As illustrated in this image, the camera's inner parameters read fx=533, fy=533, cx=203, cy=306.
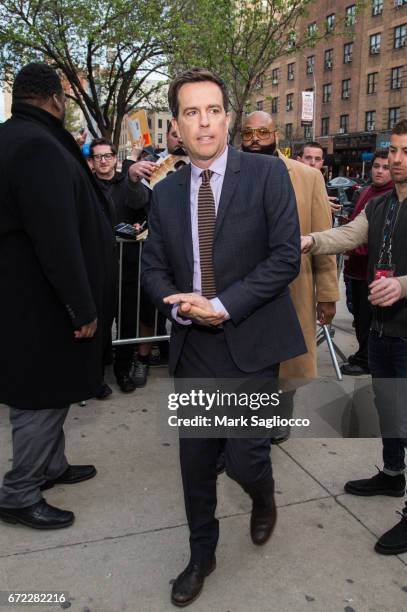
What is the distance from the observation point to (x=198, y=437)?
7.38ft

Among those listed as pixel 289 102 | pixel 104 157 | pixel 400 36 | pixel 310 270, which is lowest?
pixel 310 270

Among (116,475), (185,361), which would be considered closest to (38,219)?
(185,361)

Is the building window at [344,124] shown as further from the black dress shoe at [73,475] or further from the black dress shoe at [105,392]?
the black dress shoe at [73,475]

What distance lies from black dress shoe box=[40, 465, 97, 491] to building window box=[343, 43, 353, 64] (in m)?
42.7

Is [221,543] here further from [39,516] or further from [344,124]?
[344,124]

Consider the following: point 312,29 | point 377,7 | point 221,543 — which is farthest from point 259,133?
point 377,7

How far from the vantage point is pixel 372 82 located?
125ft

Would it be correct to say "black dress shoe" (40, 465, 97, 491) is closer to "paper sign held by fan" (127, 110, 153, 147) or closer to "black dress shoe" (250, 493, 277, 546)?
"black dress shoe" (250, 493, 277, 546)

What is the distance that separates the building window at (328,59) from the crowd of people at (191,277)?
4314cm

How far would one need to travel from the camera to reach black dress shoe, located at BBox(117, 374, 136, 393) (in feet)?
15.2

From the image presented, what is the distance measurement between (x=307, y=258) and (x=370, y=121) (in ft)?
129

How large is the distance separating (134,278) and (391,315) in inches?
108

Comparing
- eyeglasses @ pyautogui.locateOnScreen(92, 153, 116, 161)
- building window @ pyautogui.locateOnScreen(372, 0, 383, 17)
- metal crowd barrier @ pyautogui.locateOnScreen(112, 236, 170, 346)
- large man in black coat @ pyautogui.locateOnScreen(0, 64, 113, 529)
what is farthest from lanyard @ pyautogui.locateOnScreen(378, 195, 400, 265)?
building window @ pyautogui.locateOnScreen(372, 0, 383, 17)

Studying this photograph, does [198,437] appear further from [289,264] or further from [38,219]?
[38,219]
